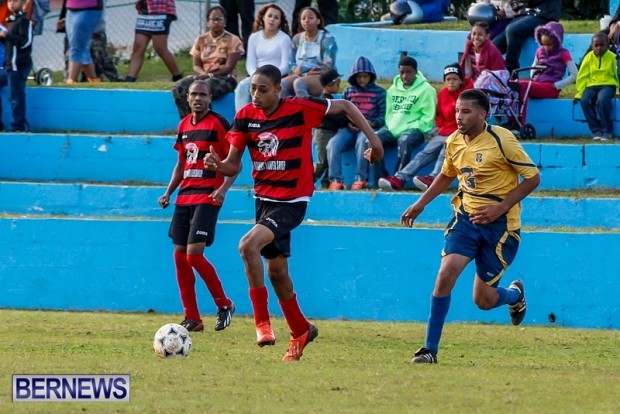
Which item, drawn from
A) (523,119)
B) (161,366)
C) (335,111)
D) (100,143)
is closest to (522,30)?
(523,119)

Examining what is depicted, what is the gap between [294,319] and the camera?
9383 millimetres

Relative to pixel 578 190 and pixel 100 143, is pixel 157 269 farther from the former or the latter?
pixel 578 190

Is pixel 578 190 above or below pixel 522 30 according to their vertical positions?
below

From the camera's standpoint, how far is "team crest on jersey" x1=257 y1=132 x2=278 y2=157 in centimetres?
932

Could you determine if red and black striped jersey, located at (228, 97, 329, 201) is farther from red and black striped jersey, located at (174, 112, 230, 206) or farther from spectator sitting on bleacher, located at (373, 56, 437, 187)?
spectator sitting on bleacher, located at (373, 56, 437, 187)

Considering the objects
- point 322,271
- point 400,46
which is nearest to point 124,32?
point 400,46

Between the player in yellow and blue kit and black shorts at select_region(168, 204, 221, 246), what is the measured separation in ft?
7.08

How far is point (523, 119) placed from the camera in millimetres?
16219

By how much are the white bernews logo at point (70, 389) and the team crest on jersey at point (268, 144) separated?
2142 mm

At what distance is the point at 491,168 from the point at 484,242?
1.69 ft

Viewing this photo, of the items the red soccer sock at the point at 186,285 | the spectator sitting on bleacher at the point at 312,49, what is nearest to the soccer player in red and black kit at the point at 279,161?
the red soccer sock at the point at 186,285

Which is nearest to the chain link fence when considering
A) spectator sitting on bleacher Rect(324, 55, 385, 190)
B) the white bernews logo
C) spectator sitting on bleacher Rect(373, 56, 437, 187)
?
spectator sitting on bleacher Rect(324, 55, 385, 190)

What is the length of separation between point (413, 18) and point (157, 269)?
29.7 feet

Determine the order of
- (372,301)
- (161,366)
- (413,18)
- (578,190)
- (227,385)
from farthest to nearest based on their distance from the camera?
1. (413,18)
2. (578,190)
3. (372,301)
4. (161,366)
5. (227,385)
